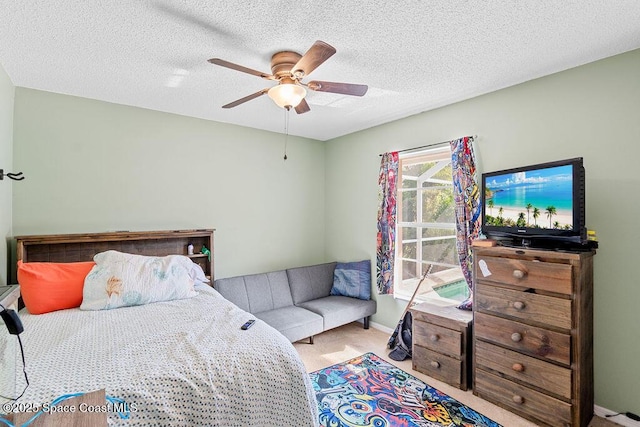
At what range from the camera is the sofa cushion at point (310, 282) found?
146 inches

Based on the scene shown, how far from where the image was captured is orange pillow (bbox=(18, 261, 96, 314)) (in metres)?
2.01

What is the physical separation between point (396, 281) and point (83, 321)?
116 inches

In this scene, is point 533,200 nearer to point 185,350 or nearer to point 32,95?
point 185,350

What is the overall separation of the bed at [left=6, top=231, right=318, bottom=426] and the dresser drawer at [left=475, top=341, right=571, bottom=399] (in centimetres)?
150

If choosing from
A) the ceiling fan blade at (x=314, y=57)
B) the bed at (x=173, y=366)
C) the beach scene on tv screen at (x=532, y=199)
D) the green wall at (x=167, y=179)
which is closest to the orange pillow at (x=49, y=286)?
the bed at (x=173, y=366)

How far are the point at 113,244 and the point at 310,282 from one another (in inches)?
84.4

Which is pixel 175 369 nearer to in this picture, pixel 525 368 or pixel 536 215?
pixel 525 368

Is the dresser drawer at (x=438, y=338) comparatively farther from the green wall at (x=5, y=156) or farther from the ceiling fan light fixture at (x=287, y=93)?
the green wall at (x=5, y=156)

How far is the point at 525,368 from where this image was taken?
2.11m

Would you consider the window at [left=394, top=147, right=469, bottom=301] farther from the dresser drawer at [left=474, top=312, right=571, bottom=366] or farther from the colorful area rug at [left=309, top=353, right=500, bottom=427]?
the colorful area rug at [left=309, top=353, right=500, bottom=427]

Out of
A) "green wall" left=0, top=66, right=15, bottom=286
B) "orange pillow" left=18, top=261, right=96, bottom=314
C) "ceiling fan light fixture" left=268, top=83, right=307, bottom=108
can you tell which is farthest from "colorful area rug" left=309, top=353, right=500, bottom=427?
"green wall" left=0, top=66, right=15, bottom=286

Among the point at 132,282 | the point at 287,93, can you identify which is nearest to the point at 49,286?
the point at 132,282

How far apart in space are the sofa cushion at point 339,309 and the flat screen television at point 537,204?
66.1 inches

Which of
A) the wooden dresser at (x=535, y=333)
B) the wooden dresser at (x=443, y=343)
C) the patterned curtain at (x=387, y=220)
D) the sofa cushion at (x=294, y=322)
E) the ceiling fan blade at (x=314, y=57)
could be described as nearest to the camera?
the ceiling fan blade at (x=314, y=57)
